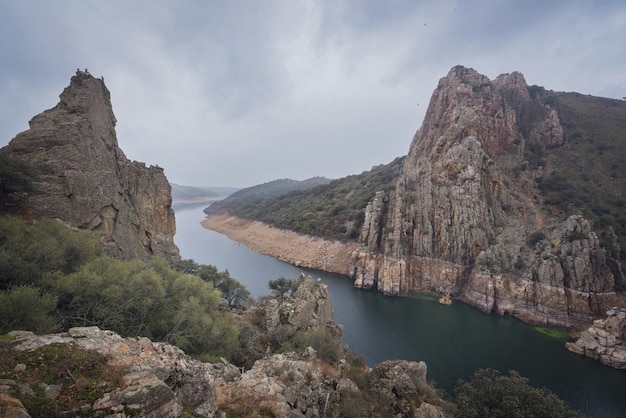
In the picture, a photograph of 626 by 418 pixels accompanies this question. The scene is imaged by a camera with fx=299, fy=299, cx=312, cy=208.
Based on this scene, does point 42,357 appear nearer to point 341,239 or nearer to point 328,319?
point 328,319

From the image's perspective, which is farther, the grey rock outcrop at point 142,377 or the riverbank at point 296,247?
the riverbank at point 296,247

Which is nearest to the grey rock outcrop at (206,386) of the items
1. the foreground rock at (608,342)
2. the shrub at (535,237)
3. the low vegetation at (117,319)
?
the low vegetation at (117,319)

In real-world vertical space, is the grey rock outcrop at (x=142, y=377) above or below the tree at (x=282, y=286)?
above

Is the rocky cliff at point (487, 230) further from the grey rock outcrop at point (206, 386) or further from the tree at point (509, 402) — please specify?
the grey rock outcrop at point (206, 386)

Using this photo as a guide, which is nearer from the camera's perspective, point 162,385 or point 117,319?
point 162,385

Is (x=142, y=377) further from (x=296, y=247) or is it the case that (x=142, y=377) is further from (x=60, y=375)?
(x=296, y=247)

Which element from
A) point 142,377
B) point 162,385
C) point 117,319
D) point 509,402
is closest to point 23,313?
point 117,319
